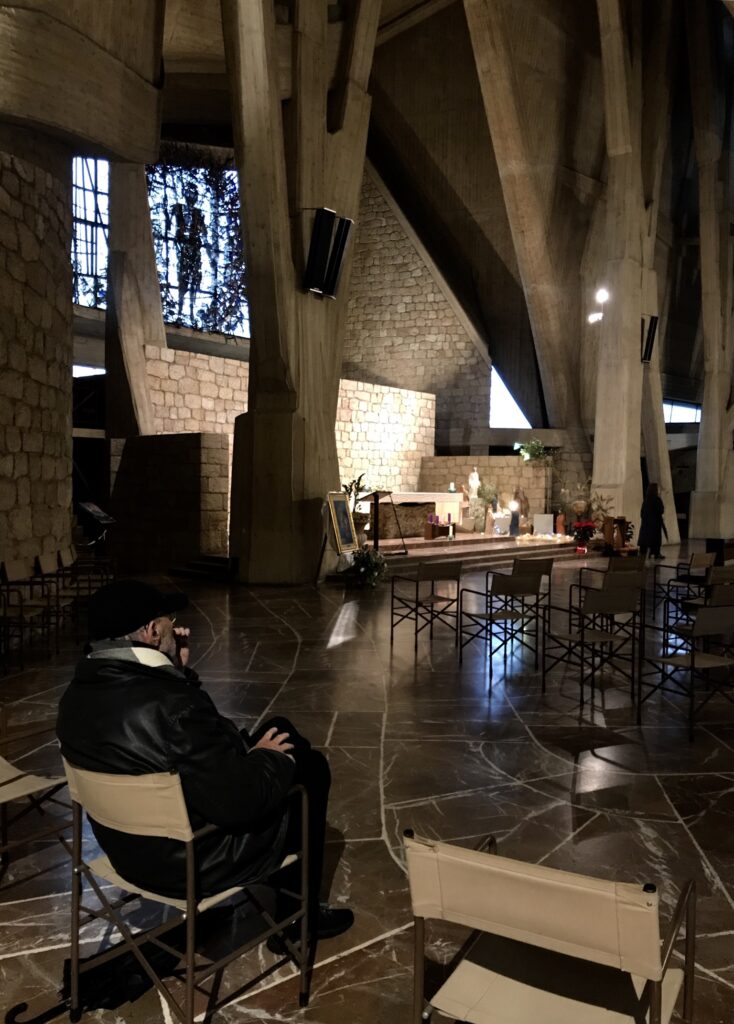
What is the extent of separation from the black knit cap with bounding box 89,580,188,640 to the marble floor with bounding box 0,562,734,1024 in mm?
1036

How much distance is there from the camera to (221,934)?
254 centimetres

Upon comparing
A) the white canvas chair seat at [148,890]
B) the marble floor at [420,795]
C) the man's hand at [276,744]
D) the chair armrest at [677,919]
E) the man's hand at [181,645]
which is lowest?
the marble floor at [420,795]

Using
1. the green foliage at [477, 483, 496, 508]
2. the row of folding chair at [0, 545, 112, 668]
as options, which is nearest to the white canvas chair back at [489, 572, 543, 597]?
the row of folding chair at [0, 545, 112, 668]

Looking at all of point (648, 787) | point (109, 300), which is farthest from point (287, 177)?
point (648, 787)

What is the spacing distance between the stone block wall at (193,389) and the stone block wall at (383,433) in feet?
10.4

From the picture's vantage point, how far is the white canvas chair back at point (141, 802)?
6.15 ft

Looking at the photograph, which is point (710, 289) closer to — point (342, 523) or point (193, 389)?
point (193, 389)

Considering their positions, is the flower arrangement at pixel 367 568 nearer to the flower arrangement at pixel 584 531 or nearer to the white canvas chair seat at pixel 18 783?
the flower arrangement at pixel 584 531

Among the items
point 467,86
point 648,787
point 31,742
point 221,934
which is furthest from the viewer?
point 467,86

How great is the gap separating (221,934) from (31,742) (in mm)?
2342

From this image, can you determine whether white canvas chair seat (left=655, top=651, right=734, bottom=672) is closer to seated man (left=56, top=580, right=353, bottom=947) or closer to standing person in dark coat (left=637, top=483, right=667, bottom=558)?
seated man (left=56, top=580, right=353, bottom=947)

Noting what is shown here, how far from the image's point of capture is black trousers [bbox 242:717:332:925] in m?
2.37

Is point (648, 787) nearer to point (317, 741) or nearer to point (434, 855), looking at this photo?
point (317, 741)

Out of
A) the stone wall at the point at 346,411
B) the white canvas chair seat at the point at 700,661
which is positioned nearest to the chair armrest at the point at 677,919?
the white canvas chair seat at the point at 700,661
